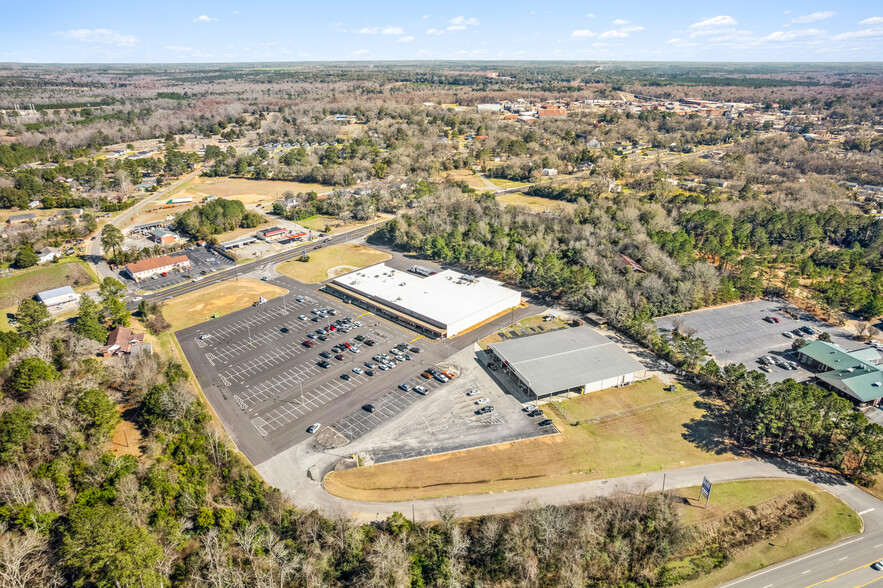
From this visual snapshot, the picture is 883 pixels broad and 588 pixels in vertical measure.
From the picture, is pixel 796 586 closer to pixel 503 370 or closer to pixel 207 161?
pixel 503 370

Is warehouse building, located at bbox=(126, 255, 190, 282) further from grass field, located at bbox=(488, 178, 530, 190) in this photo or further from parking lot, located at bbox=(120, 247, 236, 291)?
grass field, located at bbox=(488, 178, 530, 190)

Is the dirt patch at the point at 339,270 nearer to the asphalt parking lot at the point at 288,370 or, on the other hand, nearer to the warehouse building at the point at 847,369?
the asphalt parking lot at the point at 288,370

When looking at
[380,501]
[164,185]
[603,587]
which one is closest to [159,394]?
[380,501]

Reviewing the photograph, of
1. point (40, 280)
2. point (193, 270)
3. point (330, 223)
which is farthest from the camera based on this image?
point (330, 223)

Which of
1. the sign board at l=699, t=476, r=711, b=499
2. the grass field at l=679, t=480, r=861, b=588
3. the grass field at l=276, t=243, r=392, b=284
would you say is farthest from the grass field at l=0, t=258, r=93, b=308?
the grass field at l=679, t=480, r=861, b=588

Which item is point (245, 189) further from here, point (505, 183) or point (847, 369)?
point (847, 369)

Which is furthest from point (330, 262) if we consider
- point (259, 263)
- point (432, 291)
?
point (432, 291)
